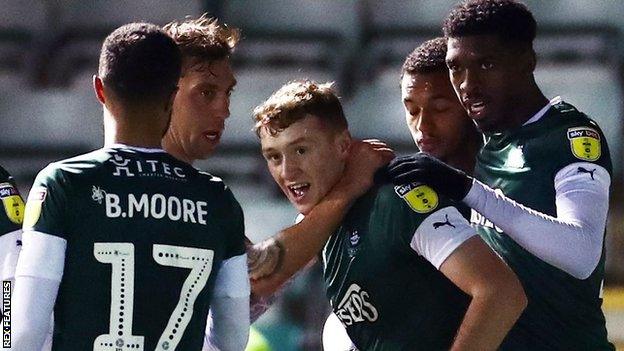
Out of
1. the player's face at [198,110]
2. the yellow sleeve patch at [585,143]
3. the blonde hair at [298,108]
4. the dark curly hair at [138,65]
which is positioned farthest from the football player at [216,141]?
the dark curly hair at [138,65]

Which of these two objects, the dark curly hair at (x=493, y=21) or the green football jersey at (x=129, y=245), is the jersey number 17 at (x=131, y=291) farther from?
the dark curly hair at (x=493, y=21)

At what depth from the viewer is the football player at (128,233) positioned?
295cm

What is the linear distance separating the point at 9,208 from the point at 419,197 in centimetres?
118

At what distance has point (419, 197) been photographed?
3.54 metres

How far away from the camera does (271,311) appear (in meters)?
9.74

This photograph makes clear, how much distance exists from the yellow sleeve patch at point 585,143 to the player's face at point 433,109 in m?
0.44

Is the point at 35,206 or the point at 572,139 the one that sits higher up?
the point at 35,206

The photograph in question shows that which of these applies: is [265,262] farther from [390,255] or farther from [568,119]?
[568,119]

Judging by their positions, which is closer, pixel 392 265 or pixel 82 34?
pixel 392 265

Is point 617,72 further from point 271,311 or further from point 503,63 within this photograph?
point 503,63

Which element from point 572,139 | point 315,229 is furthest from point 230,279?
point 572,139

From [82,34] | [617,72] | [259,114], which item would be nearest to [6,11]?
[82,34]

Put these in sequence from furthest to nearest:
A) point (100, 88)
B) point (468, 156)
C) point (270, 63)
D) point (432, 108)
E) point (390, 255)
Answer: point (270, 63) < point (468, 156) < point (432, 108) < point (390, 255) < point (100, 88)

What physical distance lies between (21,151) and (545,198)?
25.6 ft
